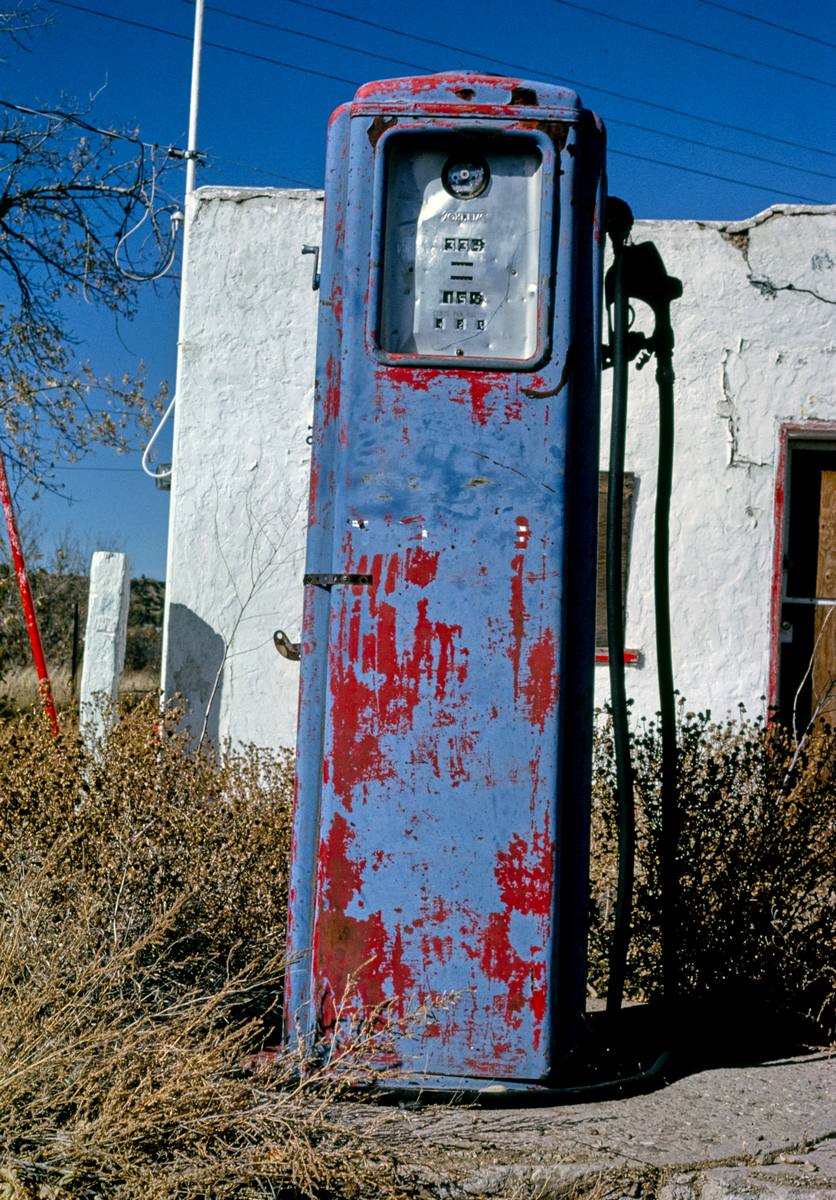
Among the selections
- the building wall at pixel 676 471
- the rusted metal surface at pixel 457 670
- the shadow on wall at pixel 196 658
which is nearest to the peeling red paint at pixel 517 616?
the rusted metal surface at pixel 457 670

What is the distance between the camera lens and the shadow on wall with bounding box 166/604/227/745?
22.4ft

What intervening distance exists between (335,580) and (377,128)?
1.06 meters

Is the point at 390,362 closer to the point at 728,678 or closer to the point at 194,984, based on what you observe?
the point at 194,984

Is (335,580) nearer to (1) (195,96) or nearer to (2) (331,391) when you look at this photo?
(2) (331,391)

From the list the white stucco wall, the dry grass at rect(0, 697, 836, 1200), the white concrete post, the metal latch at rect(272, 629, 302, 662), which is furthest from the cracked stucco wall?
the metal latch at rect(272, 629, 302, 662)

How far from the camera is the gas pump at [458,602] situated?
2.72 meters

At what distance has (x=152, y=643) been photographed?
78.1ft

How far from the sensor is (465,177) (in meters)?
2.80

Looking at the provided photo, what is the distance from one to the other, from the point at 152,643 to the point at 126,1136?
22.0 m

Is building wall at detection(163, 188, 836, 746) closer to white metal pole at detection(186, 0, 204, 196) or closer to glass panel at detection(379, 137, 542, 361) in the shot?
white metal pole at detection(186, 0, 204, 196)

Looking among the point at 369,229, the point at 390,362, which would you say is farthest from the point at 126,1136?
the point at 369,229

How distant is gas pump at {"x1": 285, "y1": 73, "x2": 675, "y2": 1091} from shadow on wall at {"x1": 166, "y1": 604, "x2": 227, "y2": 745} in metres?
4.11

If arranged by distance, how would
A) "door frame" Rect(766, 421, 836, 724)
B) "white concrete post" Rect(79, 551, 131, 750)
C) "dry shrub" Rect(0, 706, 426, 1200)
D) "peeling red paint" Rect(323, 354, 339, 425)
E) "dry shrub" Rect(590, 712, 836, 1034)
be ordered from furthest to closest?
"door frame" Rect(766, 421, 836, 724)
"white concrete post" Rect(79, 551, 131, 750)
"dry shrub" Rect(590, 712, 836, 1034)
"peeling red paint" Rect(323, 354, 339, 425)
"dry shrub" Rect(0, 706, 426, 1200)

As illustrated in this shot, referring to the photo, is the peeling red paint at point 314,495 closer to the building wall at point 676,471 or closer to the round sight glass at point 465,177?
the round sight glass at point 465,177
